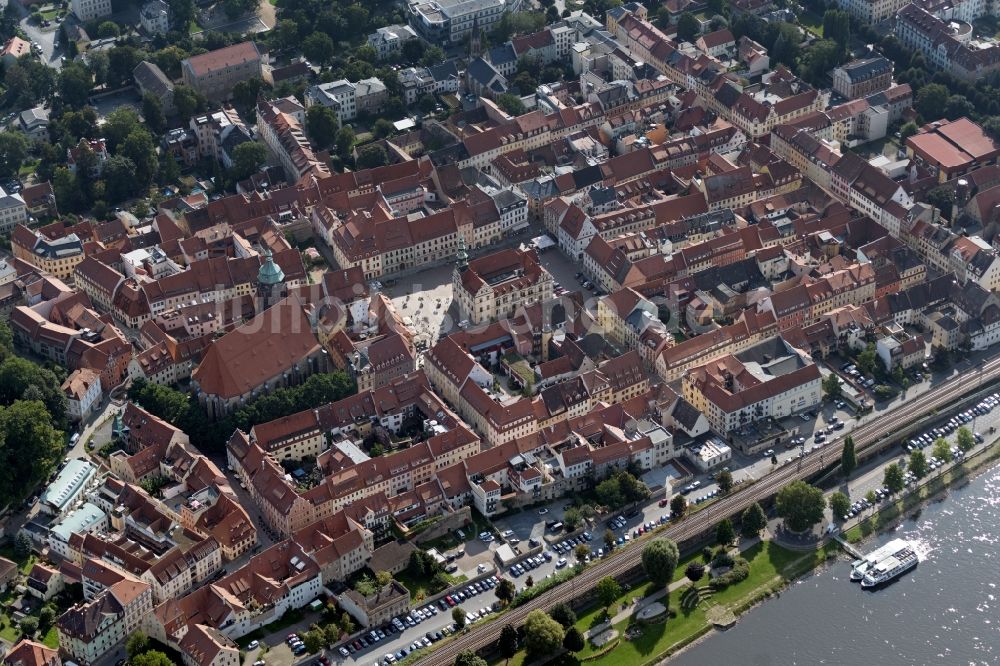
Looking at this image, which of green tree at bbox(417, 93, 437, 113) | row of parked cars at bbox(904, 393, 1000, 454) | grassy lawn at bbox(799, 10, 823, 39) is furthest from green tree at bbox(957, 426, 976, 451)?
grassy lawn at bbox(799, 10, 823, 39)

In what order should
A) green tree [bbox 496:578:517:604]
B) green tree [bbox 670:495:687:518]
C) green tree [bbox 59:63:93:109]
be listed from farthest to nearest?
green tree [bbox 59:63:93:109] < green tree [bbox 670:495:687:518] < green tree [bbox 496:578:517:604]

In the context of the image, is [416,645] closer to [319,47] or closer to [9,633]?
[9,633]

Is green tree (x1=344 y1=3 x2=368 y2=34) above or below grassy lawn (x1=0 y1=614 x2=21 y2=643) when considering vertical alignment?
above

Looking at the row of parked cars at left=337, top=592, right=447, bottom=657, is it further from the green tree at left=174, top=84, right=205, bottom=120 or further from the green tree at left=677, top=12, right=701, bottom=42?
the green tree at left=677, top=12, right=701, bottom=42

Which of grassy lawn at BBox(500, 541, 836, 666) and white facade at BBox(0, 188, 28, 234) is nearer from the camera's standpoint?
grassy lawn at BBox(500, 541, 836, 666)

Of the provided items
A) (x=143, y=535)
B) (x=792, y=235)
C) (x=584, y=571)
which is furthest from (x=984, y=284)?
(x=143, y=535)

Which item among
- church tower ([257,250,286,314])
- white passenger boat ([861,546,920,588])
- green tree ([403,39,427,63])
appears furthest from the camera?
green tree ([403,39,427,63])
